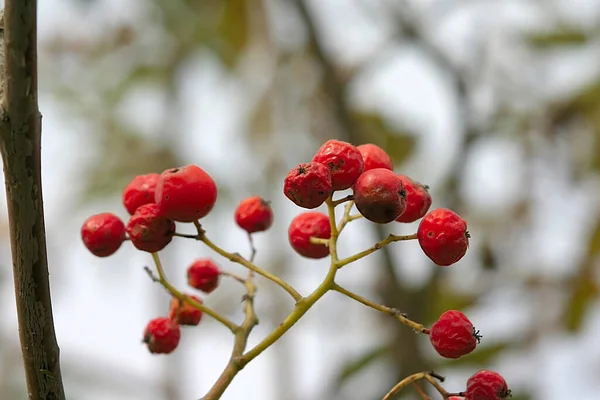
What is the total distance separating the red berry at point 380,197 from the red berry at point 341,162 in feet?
0.15

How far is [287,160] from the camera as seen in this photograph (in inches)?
179

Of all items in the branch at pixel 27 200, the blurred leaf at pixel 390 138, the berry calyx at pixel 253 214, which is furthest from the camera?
the blurred leaf at pixel 390 138

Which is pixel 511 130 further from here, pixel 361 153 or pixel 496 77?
pixel 361 153

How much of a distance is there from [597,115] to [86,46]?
3.80 metres

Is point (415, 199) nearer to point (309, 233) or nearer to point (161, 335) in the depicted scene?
point (309, 233)

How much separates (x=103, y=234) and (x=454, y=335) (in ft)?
2.17

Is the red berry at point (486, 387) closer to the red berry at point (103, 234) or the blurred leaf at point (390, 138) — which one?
the red berry at point (103, 234)

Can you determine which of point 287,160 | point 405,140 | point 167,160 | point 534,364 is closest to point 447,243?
point 534,364

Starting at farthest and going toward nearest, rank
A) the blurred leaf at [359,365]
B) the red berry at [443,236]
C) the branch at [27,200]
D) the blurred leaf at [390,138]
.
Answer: the blurred leaf at [390,138]
the blurred leaf at [359,365]
the red berry at [443,236]
the branch at [27,200]

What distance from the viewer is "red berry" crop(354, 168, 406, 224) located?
1083 millimetres

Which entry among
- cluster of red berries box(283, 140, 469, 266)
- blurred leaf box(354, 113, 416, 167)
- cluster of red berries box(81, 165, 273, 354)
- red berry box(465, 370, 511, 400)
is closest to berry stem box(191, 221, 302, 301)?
cluster of red berries box(81, 165, 273, 354)

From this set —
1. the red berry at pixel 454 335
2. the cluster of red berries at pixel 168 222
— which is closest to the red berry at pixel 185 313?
the cluster of red berries at pixel 168 222

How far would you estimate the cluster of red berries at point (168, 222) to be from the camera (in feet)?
3.89

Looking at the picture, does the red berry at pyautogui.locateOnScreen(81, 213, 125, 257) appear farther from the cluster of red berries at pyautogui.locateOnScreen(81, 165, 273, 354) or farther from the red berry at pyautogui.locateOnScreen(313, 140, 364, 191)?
the red berry at pyautogui.locateOnScreen(313, 140, 364, 191)
